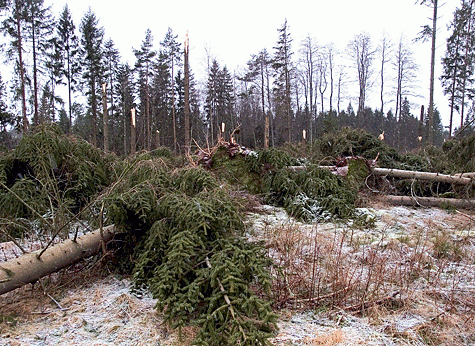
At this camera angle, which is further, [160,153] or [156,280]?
[160,153]

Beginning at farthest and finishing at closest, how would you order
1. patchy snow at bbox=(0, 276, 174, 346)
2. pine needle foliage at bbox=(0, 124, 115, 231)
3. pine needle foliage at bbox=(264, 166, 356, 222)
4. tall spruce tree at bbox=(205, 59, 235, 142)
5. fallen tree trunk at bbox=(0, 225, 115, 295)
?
tall spruce tree at bbox=(205, 59, 235, 142) → pine needle foliage at bbox=(264, 166, 356, 222) → pine needle foliage at bbox=(0, 124, 115, 231) → fallen tree trunk at bbox=(0, 225, 115, 295) → patchy snow at bbox=(0, 276, 174, 346)

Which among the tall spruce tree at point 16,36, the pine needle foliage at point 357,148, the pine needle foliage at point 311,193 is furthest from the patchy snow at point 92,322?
the tall spruce tree at point 16,36

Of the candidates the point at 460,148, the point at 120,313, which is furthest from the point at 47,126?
the point at 460,148

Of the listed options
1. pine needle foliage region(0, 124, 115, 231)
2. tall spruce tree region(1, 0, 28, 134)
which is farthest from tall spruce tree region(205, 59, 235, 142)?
pine needle foliage region(0, 124, 115, 231)

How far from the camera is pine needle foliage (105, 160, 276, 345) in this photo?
2.20m

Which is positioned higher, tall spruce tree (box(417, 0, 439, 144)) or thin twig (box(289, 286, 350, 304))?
tall spruce tree (box(417, 0, 439, 144))

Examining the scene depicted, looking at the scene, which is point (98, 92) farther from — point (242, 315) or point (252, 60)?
point (242, 315)

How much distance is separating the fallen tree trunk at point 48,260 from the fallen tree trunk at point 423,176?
6.53 metres

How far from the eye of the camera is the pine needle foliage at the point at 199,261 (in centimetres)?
220

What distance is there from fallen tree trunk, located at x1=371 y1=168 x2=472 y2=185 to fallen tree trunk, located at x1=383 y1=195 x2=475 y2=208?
1.40ft

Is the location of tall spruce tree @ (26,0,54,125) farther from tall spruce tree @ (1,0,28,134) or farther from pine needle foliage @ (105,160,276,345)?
pine needle foliage @ (105,160,276,345)

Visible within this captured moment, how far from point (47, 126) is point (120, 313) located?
426 centimetres

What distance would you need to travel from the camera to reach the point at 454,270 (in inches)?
142

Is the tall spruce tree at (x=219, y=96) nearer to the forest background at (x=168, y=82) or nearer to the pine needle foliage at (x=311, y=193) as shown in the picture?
the forest background at (x=168, y=82)
